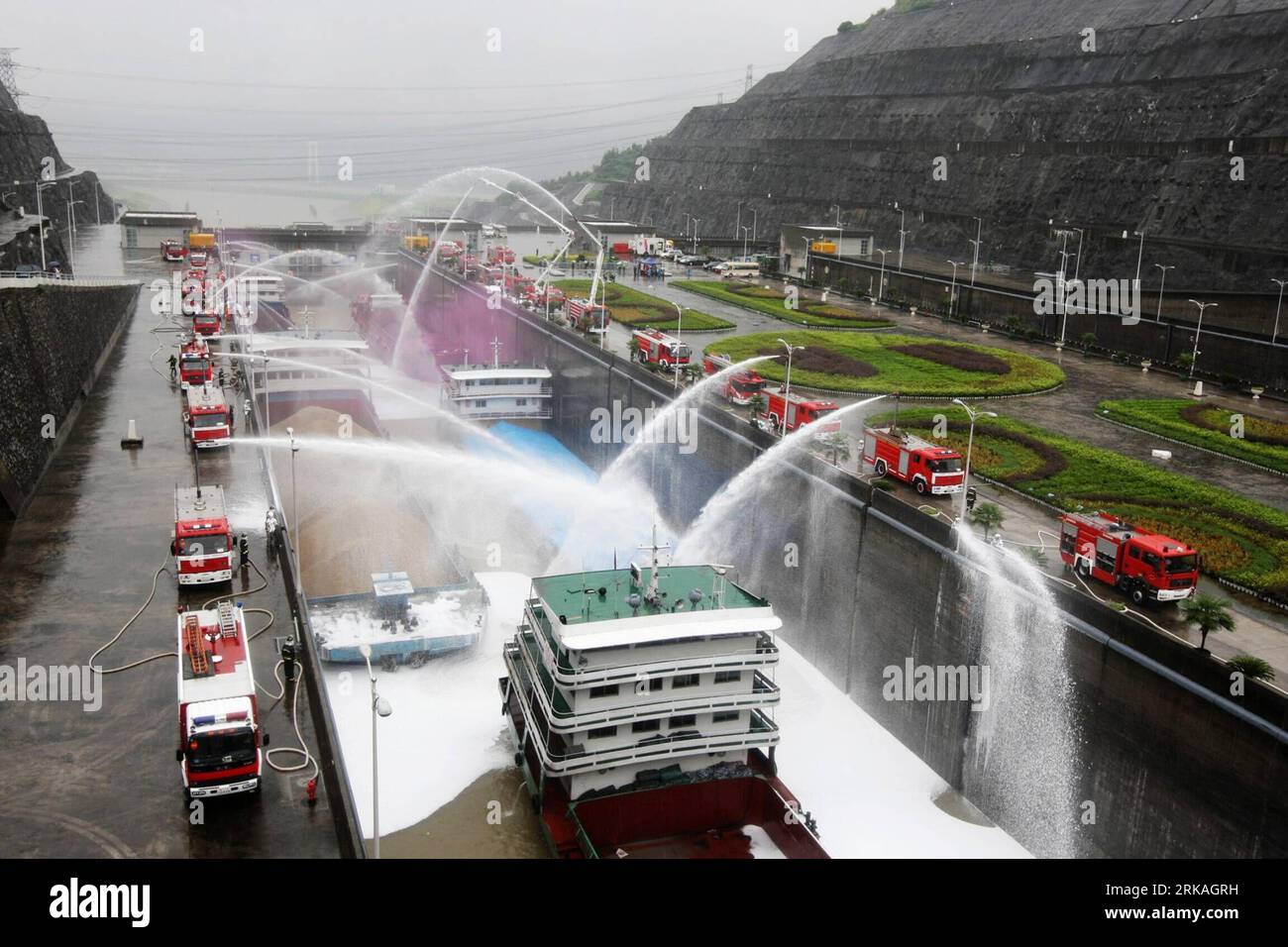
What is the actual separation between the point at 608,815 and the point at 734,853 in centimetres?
345

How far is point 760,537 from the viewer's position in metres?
45.2

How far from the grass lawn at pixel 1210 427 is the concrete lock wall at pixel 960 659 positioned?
17.0 meters

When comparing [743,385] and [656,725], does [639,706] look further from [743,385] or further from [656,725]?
[743,385]

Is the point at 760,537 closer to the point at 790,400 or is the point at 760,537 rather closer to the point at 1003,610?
the point at 790,400

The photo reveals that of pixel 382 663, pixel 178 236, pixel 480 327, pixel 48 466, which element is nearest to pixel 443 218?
pixel 178 236

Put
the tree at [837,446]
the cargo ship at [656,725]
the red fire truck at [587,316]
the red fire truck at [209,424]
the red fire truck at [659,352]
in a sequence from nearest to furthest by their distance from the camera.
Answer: the cargo ship at [656,725] < the tree at [837,446] < the red fire truck at [209,424] < the red fire truck at [659,352] < the red fire truck at [587,316]

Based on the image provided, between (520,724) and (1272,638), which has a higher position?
(1272,638)

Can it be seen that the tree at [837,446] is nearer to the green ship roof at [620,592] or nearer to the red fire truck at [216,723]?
the green ship roof at [620,592]

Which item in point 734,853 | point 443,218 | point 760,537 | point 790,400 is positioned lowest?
point 734,853

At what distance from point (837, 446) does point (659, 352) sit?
20.5 meters

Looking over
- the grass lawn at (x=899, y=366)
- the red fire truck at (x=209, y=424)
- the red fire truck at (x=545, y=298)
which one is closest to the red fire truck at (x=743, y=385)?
the grass lawn at (x=899, y=366)

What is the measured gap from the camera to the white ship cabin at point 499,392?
69.2 metres

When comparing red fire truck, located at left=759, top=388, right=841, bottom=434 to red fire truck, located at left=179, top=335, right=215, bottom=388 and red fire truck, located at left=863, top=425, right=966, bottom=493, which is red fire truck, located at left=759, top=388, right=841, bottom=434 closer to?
red fire truck, located at left=863, top=425, right=966, bottom=493

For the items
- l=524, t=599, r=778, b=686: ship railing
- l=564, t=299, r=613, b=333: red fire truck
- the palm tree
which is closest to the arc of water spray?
l=524, t=599, r=778, b=686: ship railing
